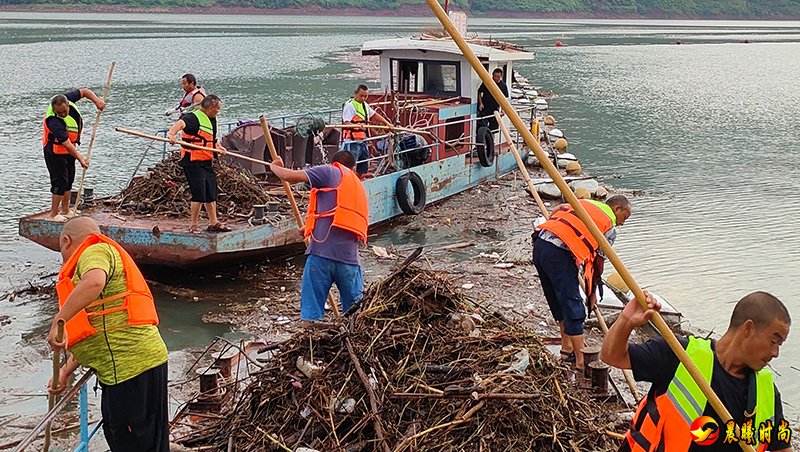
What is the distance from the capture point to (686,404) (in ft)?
10.5

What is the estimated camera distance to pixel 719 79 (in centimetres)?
4247

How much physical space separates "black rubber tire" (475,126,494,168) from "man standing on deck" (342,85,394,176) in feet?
8.84

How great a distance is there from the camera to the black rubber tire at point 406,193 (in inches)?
486

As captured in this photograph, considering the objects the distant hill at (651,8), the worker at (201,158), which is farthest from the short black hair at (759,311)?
the distant hill at (651,8)

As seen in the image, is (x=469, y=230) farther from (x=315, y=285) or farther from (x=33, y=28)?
(x=33, y=28)

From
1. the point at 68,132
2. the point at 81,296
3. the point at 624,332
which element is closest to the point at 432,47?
the point at 68,132

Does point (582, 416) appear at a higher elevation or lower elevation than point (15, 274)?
higher

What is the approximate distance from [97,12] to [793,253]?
8752 centimetres

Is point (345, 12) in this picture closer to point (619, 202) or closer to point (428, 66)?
point (428, 66)

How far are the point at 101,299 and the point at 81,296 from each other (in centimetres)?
27

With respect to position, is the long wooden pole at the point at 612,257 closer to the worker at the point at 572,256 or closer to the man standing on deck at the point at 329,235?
the worker at the point at 572,256

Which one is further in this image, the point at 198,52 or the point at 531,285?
the point at 198,52

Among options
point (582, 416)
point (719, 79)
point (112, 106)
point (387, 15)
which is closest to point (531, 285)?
point (582, 416)

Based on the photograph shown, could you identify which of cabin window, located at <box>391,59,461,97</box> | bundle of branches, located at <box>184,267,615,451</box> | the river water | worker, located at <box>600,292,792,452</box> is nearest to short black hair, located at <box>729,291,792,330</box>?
worker, located at <box>600,292,792,452</box>
